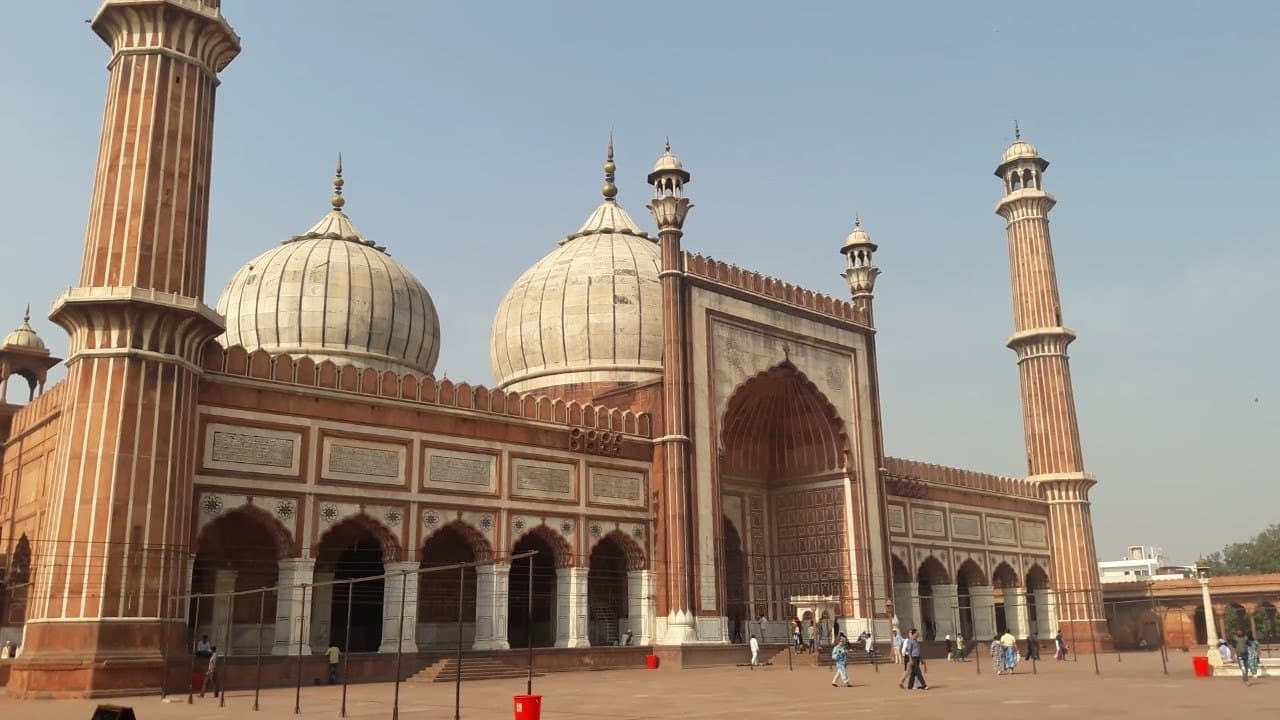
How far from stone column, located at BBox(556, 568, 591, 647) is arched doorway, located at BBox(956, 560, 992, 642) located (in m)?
12.7

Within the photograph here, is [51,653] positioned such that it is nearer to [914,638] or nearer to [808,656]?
[914,638]

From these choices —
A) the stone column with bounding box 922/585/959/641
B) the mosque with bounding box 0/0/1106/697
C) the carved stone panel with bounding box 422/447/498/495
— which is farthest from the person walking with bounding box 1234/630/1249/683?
the stone column with bounding box 922/585/959/641

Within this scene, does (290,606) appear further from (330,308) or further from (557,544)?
(330,308)

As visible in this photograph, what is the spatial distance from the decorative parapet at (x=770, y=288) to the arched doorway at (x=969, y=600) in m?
8.01

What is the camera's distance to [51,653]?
13.5 metres

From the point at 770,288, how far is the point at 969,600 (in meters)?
12.0

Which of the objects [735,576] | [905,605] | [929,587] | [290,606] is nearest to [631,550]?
[735,576]

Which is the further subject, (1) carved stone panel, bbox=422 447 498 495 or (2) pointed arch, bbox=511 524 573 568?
(2) pointed arch, bbox=511 524 573 568

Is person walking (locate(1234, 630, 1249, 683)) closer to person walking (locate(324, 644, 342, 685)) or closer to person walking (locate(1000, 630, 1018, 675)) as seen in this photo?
person walking (locate(1000, 630, 1018, 675))

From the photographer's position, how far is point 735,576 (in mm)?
25375

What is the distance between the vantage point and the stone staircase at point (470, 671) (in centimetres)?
1688

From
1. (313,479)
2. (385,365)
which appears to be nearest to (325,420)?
(313,479)

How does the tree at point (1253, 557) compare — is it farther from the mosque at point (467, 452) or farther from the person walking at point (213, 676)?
the person walking at point (213, 676)

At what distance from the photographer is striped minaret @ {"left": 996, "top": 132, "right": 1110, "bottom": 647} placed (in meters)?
31.2
